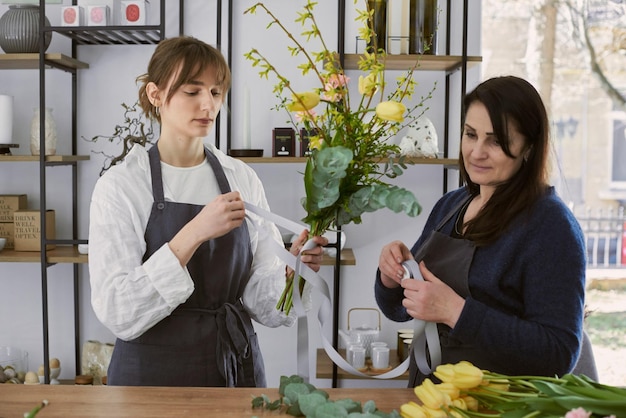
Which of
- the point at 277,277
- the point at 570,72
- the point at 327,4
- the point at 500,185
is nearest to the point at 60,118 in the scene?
the point at 327,4

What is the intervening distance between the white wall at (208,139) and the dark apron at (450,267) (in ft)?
5.59

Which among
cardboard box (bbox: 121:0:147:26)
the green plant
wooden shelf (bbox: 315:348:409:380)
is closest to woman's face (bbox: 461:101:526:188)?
the green plant

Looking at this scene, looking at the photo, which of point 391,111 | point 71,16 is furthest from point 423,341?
point 71,16

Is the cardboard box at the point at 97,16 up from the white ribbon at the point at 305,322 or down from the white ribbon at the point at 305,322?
up

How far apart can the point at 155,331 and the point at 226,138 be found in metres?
1.77

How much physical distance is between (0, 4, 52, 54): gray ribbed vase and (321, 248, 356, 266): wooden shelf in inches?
61.7

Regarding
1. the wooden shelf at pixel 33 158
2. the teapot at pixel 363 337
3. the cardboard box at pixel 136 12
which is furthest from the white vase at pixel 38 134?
the teapot at pixel 363 337

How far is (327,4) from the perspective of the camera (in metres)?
3.62

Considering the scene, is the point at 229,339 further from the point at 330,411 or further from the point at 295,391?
the point at 330,411

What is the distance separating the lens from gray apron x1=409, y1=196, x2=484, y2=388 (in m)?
1.77

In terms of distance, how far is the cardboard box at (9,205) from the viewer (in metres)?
3.56

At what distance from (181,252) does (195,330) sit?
0.84 feet

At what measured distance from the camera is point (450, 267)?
183 cm

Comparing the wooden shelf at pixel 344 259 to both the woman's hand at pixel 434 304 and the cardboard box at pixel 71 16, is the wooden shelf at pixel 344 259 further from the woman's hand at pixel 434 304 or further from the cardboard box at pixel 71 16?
the woman's hand at pixel 434 304
